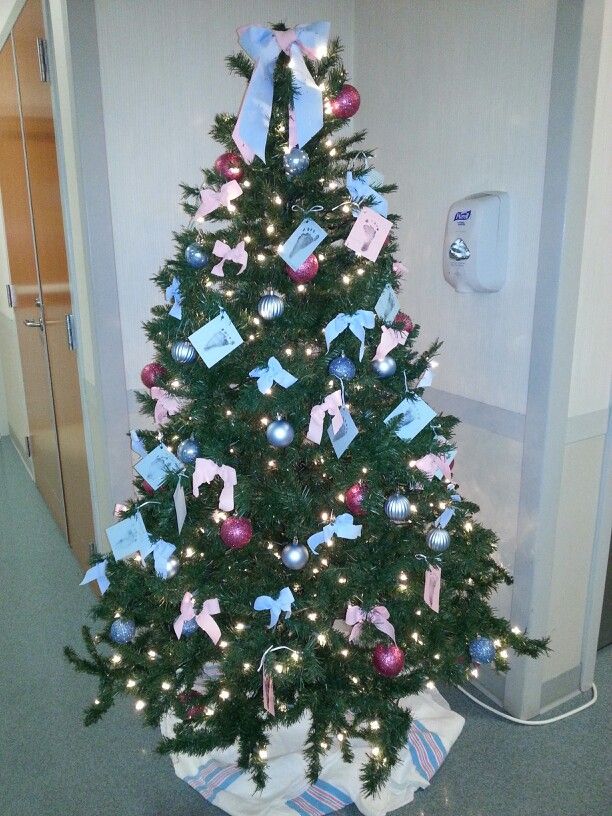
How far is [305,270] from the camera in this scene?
1235mm

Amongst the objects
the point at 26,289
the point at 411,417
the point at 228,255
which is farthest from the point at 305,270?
the point at 26,289

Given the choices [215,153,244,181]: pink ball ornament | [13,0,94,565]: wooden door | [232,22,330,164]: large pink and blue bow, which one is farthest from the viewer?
[13,0,94,565]: wooden door

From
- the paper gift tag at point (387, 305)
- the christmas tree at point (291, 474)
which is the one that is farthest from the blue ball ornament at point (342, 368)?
the paper gift tag at point (387, 305)

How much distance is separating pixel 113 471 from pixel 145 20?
135 centimetres

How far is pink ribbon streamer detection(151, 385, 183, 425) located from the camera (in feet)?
4.71

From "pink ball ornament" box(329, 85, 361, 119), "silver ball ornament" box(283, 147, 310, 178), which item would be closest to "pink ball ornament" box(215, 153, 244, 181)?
"silver ball ornament" box(283, 147, 310, 178)

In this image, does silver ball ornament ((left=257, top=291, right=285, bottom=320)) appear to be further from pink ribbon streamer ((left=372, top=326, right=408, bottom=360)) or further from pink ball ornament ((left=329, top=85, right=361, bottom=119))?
pink ball ornament ((left=329, top=85, right=361, bottom=119))

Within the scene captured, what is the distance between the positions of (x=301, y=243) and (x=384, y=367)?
0.31 meters

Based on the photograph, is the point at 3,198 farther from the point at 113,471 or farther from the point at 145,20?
the point at 113,471

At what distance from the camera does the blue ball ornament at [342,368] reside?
1.25m

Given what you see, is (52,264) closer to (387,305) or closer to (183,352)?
(183,352)

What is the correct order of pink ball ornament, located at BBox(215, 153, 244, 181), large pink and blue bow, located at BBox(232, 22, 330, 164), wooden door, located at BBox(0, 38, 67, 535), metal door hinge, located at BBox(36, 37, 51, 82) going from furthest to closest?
wooden door, located at BBox(0, 38, 67, 535) < metal door hinge, located at BBox(36, 37, 51, 82) < pink ball ornament, located at BBox(215, 153, 244, 181) < large pink and blue bow, located at BBox(232, 22, 330, 164)

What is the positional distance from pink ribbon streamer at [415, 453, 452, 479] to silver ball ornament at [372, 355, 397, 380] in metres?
0.21

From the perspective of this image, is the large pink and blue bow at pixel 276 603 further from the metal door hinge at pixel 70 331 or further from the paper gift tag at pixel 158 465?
the metal door hinge at pixel 70 331
